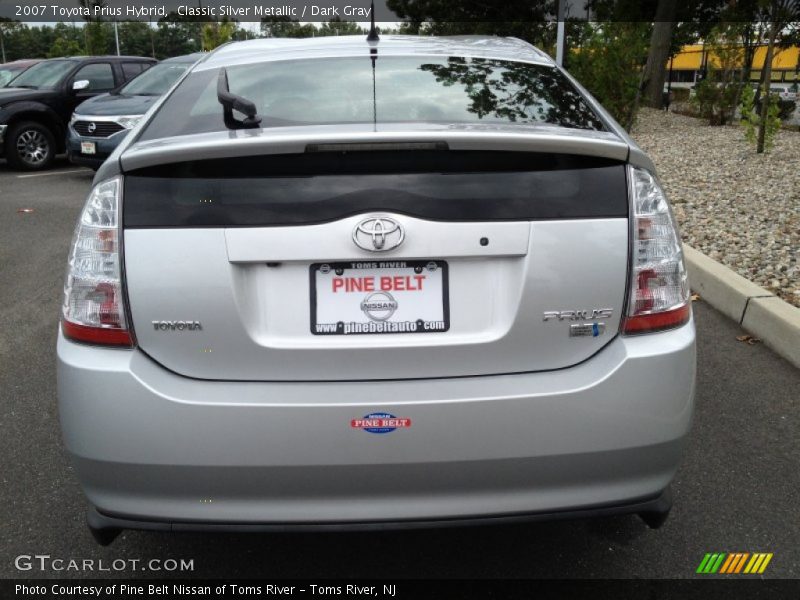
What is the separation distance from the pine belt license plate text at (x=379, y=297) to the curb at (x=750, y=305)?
9.16ft

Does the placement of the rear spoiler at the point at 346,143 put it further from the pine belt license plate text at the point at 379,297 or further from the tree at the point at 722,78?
the tree at the point at 722,78

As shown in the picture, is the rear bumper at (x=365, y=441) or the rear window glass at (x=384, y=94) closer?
the rear bumper at (x=365, y=441)

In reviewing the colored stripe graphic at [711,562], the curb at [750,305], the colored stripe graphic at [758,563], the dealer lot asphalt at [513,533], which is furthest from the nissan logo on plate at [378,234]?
the curb at [750,305]

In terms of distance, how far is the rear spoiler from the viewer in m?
2.10

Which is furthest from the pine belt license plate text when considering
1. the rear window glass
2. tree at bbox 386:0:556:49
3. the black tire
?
tree at bbox 386:0:556:49

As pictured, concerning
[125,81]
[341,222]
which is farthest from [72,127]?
[341,222]

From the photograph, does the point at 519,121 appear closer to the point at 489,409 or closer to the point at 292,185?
the point at 292,185

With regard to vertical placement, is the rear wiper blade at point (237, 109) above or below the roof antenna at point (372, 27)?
below

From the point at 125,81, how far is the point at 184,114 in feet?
42.1

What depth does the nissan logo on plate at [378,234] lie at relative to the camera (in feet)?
6.67

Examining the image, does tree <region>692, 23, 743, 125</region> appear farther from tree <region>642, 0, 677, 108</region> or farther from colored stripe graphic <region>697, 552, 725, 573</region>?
colored stripe graphic <region>697, 552, 725, 573</region>

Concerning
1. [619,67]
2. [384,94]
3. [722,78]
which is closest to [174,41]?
[722,78]

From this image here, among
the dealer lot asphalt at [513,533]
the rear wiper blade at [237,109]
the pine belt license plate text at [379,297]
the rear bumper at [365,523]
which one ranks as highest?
the rear wiper blade at [237,109]

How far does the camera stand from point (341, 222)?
6.72 ft
